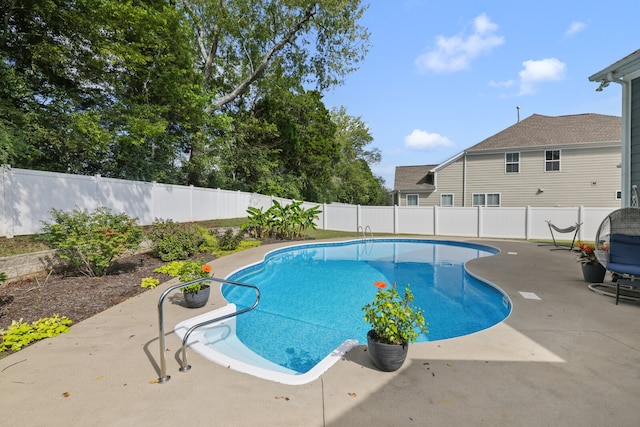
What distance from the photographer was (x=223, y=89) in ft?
64.7

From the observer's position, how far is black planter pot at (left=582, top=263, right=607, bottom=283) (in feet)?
18.8

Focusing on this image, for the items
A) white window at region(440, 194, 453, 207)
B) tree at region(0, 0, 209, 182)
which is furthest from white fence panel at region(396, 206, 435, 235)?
tree at region(0, 0, 209, 182)

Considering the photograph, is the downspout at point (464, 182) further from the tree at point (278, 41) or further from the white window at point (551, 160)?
the tree at point (278, 41)

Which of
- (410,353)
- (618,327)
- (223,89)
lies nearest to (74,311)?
(410,353)

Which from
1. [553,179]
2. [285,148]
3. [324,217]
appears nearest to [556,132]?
[553,179]

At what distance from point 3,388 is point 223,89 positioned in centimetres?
2019

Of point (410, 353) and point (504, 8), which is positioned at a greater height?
point (504, 8)

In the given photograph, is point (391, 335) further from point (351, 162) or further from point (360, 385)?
point (351, 162)

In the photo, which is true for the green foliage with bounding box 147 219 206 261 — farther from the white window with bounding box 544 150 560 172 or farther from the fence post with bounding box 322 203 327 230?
the white window with bounding box 544 150 560 172

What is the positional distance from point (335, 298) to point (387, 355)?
386cm

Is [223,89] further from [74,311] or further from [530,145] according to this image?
[530,145]

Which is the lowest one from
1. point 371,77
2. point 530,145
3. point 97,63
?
point 530,145

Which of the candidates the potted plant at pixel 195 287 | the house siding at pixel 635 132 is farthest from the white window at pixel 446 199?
the potted plant at pixel 195 287

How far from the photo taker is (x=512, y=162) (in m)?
17.9
